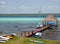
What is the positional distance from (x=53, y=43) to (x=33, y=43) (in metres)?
1.92

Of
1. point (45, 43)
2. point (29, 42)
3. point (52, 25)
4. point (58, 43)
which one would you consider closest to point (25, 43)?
point (29, 42)

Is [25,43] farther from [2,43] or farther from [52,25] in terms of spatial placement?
[52,25]

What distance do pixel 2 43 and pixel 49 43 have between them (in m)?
3.92

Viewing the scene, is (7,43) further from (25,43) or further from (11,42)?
(25,43)

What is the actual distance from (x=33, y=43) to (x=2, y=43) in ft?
8.23

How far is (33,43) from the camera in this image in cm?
1551

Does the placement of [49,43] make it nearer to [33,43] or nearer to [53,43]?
[53,43]

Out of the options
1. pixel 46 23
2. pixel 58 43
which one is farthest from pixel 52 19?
pixel 58 43

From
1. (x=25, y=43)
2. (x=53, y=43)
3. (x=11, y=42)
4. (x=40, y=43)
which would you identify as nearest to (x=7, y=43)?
(x=11, y=42)

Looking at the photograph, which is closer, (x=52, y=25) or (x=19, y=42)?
(x=19, y=42)

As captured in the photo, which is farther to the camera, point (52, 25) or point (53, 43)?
point (52, 25)

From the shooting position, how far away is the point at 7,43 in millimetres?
15469

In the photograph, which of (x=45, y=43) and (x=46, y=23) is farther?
(x=46, y=23)

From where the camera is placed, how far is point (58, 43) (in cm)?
1642
